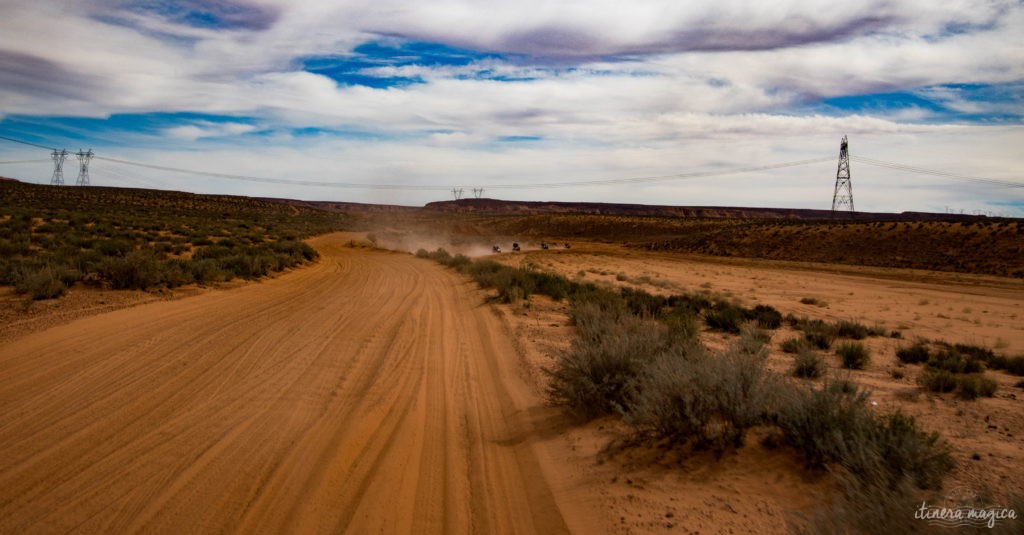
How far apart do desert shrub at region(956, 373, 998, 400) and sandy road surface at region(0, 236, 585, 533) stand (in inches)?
233

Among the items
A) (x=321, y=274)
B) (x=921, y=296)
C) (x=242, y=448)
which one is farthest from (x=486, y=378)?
(x=921, y=296)

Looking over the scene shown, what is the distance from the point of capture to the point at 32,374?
6965mm

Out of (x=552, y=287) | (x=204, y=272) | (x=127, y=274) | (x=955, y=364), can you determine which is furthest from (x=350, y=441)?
(x=204, y=272)

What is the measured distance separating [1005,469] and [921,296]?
82.3 feet

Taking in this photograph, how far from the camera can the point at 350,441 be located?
17.9 ft

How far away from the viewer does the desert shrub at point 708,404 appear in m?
4.94

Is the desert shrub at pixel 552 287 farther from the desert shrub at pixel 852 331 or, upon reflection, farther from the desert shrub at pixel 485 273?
the desert shrub at pixel 852 331

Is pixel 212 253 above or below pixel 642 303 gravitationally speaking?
above

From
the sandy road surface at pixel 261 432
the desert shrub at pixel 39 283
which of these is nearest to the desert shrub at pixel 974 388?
the sandy road surface at pixel 261 432

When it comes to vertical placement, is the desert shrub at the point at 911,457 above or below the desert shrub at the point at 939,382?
above

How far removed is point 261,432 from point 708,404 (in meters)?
4.60

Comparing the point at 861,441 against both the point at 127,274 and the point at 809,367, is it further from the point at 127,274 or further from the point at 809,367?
the point at 127,274

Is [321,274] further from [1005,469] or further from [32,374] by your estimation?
[1005,469]

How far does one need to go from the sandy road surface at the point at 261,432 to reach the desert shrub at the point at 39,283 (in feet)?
6.92
